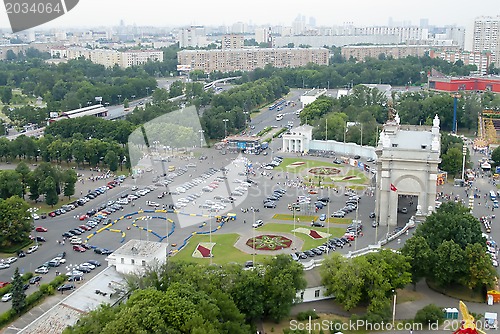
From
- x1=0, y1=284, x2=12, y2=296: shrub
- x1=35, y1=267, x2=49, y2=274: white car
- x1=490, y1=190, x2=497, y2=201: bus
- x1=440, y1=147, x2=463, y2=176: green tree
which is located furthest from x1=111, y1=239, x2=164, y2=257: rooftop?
x1=440, y1=147, x2=463, y2=176: green tree

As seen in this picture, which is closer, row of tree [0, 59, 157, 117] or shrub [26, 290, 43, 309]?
shrub [26, 290, 43, 309]

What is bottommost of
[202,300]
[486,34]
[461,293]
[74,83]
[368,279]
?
[461,293]

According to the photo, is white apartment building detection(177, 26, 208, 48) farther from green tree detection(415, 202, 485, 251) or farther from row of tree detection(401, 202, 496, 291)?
row of tree detection(401, 202, 496, 291)

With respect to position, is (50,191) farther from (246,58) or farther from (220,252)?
(246,58)

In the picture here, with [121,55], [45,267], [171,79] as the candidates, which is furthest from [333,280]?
[121,55]

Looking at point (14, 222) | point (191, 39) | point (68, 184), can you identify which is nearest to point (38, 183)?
point (68, 184)

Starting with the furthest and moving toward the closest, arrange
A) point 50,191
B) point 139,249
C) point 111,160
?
point 111,160 < point 50,191 < point 139,249

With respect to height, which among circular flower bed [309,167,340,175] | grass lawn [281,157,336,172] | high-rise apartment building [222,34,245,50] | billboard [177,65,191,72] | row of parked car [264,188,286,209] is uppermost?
high-rise apartment building [222,34,245,50]
